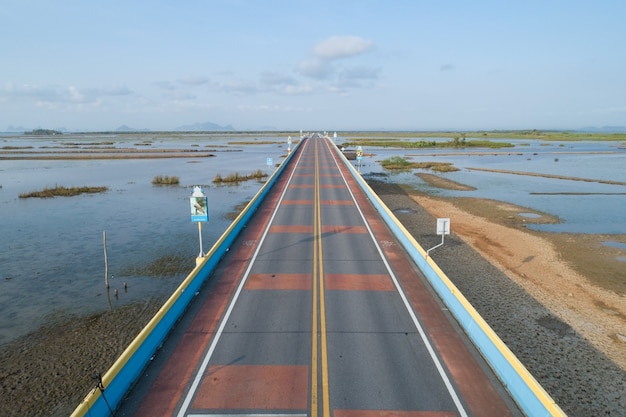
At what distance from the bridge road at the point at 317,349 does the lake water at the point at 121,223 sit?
7.13 m

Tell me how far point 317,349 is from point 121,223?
1074 inches

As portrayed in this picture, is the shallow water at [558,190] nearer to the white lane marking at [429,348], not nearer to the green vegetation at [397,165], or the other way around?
the green vegetation at [397,165]

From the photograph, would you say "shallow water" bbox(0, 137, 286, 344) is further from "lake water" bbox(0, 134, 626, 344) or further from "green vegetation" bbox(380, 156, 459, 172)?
"green vegetation" bbox(380, 156, 459, 172)

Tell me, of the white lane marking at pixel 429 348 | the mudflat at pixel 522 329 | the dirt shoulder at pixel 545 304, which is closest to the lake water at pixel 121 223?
the mudflat at pixel 522 329

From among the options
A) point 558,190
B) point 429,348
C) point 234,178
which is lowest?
point 429,348

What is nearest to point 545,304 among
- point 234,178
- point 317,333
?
point 317,333

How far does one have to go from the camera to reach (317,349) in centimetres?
1172

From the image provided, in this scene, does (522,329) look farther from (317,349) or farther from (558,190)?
(558,190)

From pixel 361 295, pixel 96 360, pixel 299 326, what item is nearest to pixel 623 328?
pixel 361 295

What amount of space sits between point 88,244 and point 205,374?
21341 mm

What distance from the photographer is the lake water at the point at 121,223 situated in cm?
1945

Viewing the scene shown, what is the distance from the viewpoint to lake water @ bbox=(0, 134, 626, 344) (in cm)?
1945

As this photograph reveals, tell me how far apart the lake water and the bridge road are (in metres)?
7.13

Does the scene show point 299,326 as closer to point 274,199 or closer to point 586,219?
point 274,199
